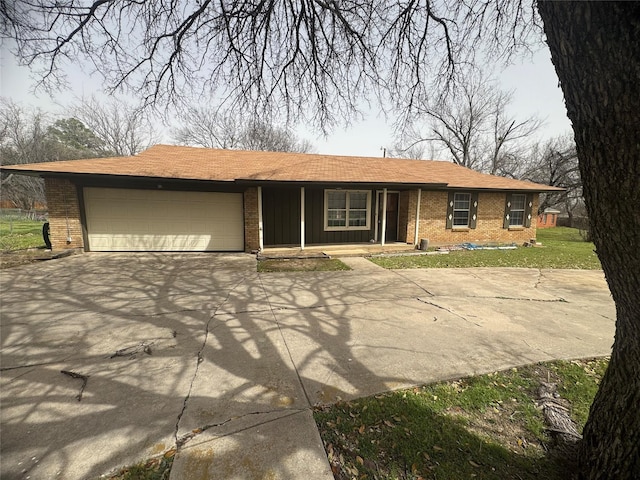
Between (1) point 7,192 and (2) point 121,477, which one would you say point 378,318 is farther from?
(1) point 7,192

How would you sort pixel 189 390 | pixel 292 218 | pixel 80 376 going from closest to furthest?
pixel 189 390
pixel 80 376
pixel 292 218

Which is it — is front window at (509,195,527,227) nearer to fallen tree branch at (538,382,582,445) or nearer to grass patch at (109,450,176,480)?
fallen tree branch at (538,382,582,445)

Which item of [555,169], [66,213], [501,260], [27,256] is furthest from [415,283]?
[555,169]

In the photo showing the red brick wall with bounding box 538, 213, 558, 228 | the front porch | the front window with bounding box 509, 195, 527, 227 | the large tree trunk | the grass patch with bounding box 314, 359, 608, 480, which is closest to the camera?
the large tree trunk

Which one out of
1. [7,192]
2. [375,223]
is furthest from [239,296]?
[7,192]

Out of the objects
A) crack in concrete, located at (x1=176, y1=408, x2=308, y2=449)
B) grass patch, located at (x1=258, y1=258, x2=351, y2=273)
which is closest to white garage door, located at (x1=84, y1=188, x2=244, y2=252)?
grass patch, located at (x1=258, y1=258, x2=351, y2=273)

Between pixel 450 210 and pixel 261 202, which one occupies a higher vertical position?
pixel 261 202

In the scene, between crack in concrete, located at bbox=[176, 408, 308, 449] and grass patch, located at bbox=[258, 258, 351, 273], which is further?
grass patch, located at bbox=[258, 258, 351, 273]

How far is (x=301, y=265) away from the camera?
323 inches

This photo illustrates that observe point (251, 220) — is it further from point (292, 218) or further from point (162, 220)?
point (162, 220)

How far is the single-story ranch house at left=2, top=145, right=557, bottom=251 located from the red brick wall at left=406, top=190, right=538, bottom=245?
45 mm

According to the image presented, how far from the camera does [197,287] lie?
589 centimetres

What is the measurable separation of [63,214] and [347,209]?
32.1 ft

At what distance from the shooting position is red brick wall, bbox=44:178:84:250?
8.67 meters
